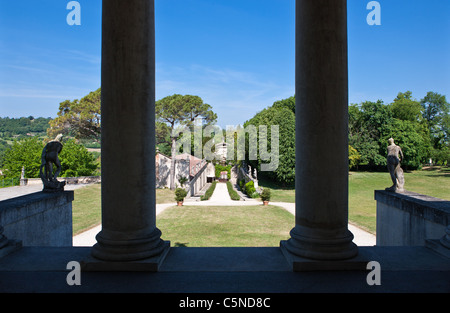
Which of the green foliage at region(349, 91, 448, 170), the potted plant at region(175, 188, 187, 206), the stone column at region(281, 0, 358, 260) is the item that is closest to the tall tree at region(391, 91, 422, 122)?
the green foliage at region(349, 91, 448, 170)

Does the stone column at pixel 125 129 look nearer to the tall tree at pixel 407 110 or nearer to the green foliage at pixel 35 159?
the green foliage at pixel 35 159

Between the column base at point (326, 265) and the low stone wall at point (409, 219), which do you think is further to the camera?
the low stone wall at point (409, 219)

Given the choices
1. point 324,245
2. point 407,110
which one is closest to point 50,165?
point 324,245

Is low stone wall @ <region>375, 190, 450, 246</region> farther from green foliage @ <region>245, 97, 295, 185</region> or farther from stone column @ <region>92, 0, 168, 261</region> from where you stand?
green foliage @ <region>245, 97, 295, 185</region>

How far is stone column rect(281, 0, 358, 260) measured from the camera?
809cm

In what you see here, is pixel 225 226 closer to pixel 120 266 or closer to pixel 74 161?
pixel 120 266


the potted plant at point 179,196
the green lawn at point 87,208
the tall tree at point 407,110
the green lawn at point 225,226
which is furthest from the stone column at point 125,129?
the tall tree at point 407,110

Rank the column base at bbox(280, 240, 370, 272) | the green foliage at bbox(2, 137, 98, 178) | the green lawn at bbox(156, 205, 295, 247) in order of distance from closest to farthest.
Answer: the column base at bbox(280, 240, 370, 272)
the green lawn at bbox(156, 205, 295, 247)
the green foliage at bbox(2, 137, 98, 178)

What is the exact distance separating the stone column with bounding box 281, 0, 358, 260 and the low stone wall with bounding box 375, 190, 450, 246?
629 centimetres

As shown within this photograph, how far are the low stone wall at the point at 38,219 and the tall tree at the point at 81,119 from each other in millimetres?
70507

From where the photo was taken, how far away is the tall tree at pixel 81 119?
78.9 meters

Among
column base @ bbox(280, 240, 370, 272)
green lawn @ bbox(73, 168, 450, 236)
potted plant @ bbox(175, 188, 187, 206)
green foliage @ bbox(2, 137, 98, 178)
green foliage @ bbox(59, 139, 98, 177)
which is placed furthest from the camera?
green foliage @ bbox(59, 139, 98, 177)
